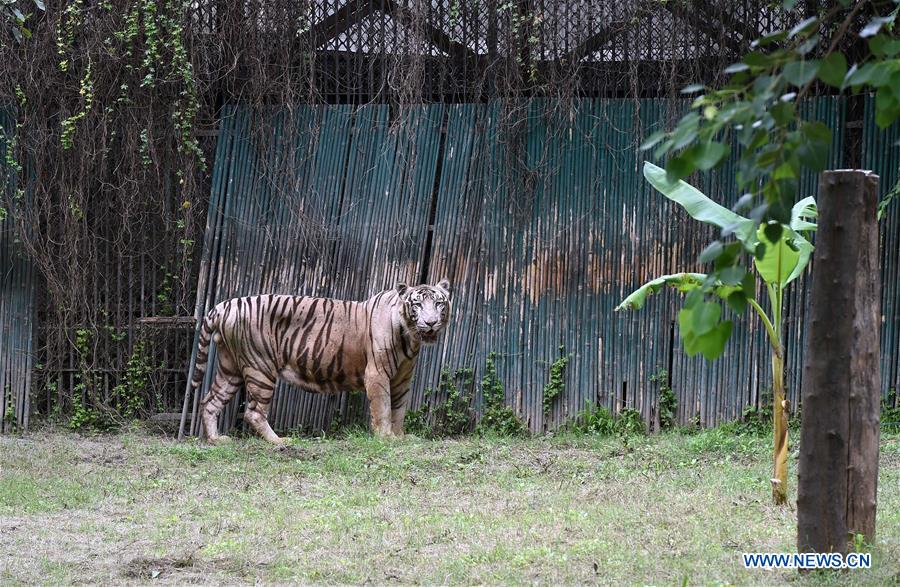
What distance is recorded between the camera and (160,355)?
1009cm

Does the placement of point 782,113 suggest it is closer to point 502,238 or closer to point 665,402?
point 665,402

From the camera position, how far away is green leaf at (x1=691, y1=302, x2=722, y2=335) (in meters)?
2.72

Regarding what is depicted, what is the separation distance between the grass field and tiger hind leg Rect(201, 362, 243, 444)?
1.60 feet

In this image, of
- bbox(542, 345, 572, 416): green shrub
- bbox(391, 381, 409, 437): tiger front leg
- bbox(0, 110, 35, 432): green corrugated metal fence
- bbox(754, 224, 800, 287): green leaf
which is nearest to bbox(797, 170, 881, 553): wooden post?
bbox(754, 224, 800, 287): green leaf

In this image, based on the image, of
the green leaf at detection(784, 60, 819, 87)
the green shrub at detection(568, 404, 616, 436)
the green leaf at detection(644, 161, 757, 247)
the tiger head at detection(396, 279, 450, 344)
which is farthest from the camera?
the green shrub at detection(568, 404, 616, 436)

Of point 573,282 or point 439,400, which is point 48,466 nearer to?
point 439,400

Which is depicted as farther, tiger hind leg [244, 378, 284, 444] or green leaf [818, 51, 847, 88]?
tiger hind leg [244, 378, 284, 444]

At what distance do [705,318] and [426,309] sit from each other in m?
6.13

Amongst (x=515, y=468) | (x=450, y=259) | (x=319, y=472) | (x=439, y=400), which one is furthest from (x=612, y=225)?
(x=319, y=472)

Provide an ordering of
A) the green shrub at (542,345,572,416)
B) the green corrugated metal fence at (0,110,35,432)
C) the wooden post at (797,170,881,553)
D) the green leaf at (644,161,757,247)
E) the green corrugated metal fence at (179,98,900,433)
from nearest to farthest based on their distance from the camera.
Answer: the wooden post at (797,170,881,553) → the green leaf at (644,161,757,247) → the green corrugated metal fence at (179,98,900,433) → the green shrub at (542,345,572,416) → the green corrugated metal fence at (0,110,35,432)

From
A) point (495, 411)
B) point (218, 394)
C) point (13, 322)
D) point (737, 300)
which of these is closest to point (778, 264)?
point (737, 300)

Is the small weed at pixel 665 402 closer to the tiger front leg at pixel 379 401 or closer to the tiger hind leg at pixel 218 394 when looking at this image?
the tiger front leg at pixel 379 401

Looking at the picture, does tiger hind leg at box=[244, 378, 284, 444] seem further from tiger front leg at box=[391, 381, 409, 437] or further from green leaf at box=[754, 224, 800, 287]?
green leaf at box=[754, 224, 800, 287]

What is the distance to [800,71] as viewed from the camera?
255 cm
